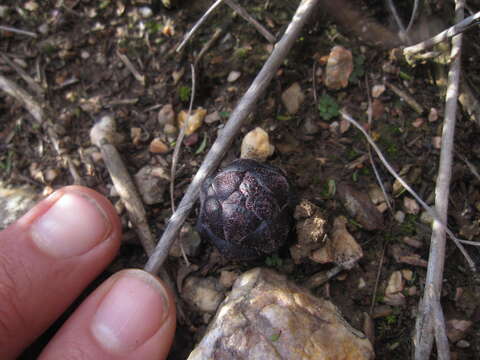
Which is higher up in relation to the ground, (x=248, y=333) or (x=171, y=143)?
(x=171, y=143)

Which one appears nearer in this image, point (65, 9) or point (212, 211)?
point (212, 211)

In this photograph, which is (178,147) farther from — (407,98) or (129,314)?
(407,98)

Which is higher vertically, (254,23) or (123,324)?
(254,23)

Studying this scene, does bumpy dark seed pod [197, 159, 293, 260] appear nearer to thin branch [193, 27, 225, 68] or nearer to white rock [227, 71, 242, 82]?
white rock [227, 71, 242, 82]

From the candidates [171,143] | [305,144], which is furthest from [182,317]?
[305,144]

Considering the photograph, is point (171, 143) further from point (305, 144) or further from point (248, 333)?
point (248, 333)

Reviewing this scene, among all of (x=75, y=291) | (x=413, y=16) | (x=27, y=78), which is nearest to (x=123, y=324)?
(x=75, y=291)

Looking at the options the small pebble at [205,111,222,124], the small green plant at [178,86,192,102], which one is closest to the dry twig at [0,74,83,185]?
the small green plant at [178,86,192,102]
